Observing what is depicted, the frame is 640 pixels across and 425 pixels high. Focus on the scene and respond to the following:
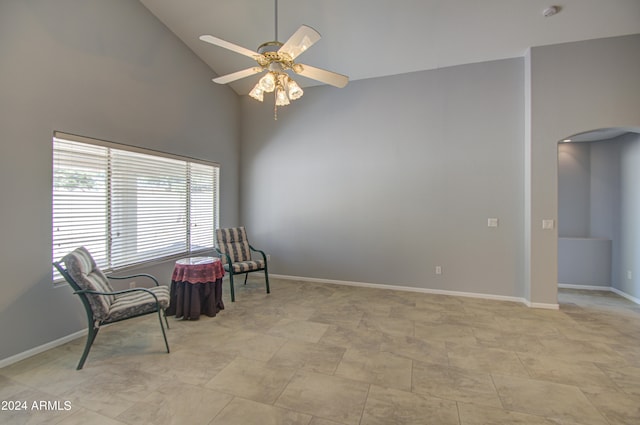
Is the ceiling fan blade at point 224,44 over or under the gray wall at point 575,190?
over

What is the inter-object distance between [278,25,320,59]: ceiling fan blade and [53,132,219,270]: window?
244 cm

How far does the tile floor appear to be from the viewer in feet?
6.04

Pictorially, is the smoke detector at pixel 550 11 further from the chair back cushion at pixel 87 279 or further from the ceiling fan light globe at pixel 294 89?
the chair back cushion at pixel 87 279

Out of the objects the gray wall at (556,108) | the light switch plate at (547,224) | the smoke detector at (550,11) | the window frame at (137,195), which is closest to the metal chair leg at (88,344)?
the window frame at (137,195)

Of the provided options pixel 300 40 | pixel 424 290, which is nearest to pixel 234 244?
pixel 424 290

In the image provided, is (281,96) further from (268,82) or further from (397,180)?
(397,180)

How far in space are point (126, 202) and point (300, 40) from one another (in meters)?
2.93

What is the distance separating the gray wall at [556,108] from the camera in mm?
3389

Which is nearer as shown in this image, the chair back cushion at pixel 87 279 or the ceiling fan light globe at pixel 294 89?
the chair back cushion at pixel 87 279

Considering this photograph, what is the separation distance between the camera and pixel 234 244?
4.61 meters

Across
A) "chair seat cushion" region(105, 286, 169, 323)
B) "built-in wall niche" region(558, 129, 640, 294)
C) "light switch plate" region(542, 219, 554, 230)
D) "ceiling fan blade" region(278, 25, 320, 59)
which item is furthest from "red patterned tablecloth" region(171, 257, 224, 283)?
"built-in wall niche" region(558, 129, 640, 294)

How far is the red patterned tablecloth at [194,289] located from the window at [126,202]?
0.75 metres

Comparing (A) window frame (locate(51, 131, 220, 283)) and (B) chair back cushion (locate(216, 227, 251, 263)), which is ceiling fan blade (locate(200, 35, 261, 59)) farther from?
(B) chair back cushion (locate(216, 227, 251, 263))

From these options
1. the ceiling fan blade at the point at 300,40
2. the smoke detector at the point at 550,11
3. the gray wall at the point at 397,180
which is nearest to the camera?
the ceiling fan blade at the point at 300,40
